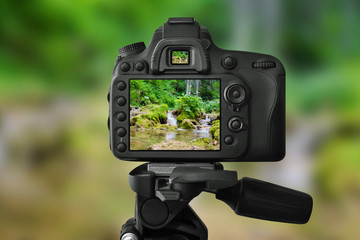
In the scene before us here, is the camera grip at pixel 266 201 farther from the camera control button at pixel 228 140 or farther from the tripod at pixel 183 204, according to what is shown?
the camera control button at pixel 228 140

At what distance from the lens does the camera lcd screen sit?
99 centimetres

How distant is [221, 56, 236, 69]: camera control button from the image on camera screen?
4 cm

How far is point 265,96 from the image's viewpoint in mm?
974

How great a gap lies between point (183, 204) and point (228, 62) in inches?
13.8

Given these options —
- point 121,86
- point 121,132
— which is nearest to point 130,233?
point 121,132

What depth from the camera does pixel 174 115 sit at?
1008 millimetres

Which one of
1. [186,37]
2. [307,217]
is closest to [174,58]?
[186,37]

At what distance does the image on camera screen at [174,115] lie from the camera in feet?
3.19

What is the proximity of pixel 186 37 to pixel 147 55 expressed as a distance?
0.33 ft

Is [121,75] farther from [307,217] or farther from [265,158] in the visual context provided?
[307,217]

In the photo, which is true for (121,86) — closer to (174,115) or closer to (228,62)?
(174,115)

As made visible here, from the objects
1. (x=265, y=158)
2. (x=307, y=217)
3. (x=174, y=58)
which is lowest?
(x=307, y=217)

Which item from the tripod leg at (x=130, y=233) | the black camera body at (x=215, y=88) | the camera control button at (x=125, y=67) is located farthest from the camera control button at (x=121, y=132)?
the tripod leg at (x=130, y=233)

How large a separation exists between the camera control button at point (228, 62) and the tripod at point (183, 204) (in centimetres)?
23
